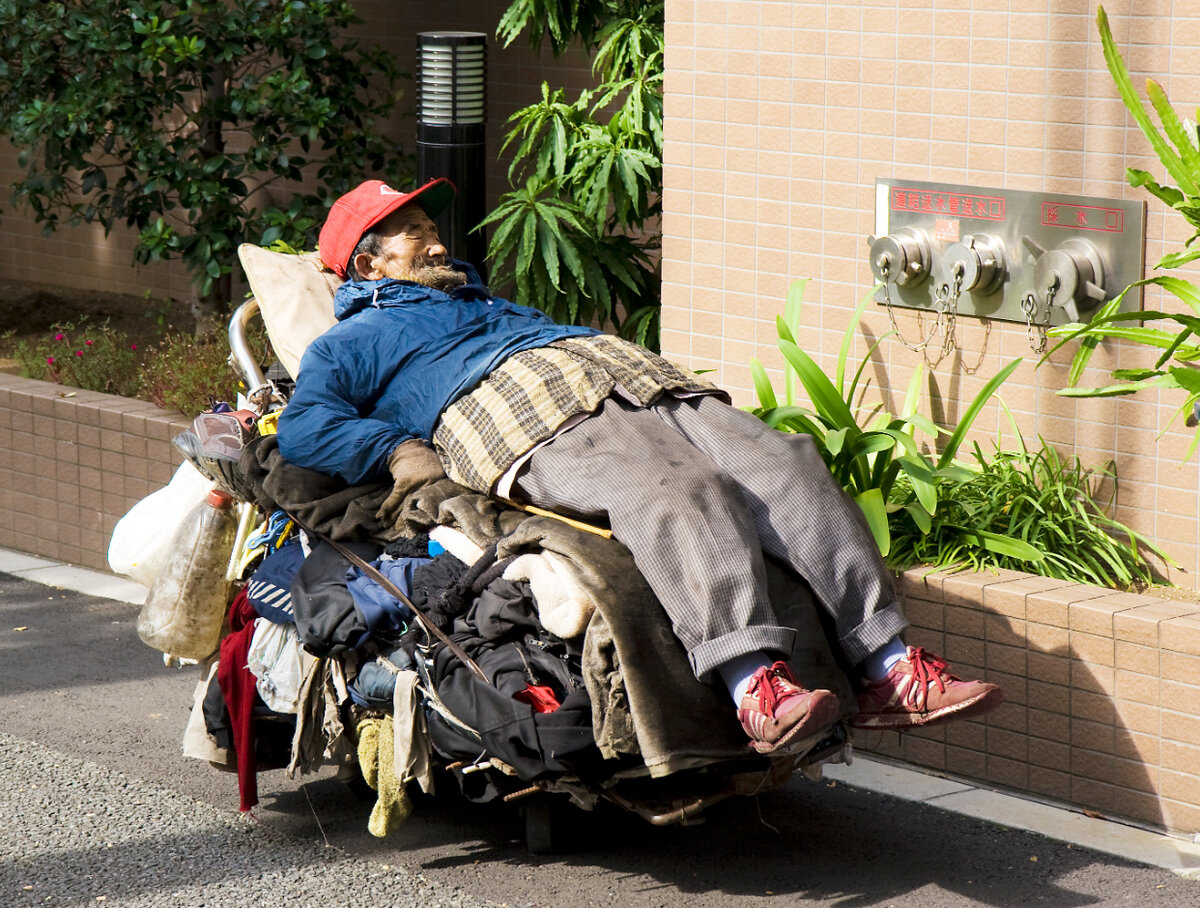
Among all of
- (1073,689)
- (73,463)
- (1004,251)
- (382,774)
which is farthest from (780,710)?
(73,463)

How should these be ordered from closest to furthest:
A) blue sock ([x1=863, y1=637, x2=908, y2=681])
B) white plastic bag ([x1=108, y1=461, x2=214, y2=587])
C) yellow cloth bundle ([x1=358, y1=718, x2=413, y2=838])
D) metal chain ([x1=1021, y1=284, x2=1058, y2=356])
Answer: blue sock ([x1=863, y1=637, x2=908, y2=681])
yellow cloth bundle ([x1=358, y1=718, x2=413, y2=838])
white plastic bag ([x1=108, y1=461, x2=214, y2=587])
metal chain ([x1=1021, y1=284, x2=1058, y2=356])

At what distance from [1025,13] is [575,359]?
206 centimetres

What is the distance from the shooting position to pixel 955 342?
548 cm

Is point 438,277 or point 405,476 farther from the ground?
point 438,277

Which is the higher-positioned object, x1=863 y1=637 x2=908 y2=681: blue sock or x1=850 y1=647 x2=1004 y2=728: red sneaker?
x1=863 y1=637 x2=908 y2=681: blue sock

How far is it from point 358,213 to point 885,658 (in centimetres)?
230

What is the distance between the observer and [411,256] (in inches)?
196

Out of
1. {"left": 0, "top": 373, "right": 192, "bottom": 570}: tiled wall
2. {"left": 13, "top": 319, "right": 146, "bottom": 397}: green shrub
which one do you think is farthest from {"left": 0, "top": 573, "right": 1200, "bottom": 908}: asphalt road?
{"left": 13, "top": 319, "right": 146, "bottom": 397}: green shrub

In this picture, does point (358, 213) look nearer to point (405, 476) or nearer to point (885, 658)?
point (405, 476)

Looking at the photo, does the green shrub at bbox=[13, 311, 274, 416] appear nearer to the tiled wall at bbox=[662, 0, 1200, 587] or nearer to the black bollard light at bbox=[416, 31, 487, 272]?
the black bollard light at bbox=[416, 31, 487, 272]

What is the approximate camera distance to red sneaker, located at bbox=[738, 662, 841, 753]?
338 centimetres

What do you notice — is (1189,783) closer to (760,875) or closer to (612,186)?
(760,875)

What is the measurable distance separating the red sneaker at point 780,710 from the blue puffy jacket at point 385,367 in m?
1.35

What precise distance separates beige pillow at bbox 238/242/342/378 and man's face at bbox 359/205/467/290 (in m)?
0.18
